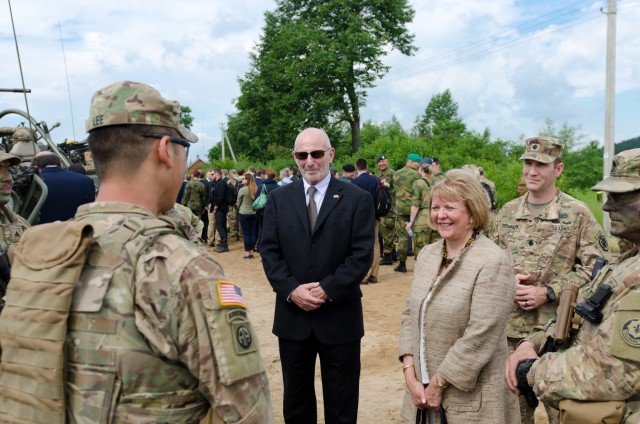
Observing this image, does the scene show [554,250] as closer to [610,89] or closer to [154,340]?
[154,340]

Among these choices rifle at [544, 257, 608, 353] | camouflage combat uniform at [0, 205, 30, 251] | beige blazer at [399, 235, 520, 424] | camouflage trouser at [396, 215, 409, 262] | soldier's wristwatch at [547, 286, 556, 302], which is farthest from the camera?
camouflage trouser at [396, 215, 409, 262]

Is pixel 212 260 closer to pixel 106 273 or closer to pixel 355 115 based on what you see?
pixel 106 273

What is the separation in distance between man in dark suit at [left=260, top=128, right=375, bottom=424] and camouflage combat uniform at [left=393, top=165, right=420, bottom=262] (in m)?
7.05

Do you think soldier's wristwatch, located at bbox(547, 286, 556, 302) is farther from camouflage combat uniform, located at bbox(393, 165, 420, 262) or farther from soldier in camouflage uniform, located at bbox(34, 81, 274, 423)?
camouflage combat uniform, located at bbox(393, 165, 420, 262)

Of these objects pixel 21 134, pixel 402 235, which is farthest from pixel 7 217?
pixel 402 235

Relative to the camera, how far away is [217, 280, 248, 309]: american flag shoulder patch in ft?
5.01

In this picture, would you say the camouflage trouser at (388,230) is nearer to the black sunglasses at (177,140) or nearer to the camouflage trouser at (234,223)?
the camouflage trouser at (234,223)

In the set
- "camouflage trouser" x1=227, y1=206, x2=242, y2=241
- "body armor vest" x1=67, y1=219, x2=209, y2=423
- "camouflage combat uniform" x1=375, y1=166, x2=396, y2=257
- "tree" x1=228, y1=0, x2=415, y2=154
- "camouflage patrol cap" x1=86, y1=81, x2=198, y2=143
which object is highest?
"tree" x1=228, y1=0, x2=415, y2=154

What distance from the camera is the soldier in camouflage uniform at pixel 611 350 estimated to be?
1942 mm

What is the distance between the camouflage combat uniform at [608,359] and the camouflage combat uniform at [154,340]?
1228mm

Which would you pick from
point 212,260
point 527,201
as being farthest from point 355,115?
point 212,260

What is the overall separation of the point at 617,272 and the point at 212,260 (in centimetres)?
161

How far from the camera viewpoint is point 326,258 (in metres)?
3.69

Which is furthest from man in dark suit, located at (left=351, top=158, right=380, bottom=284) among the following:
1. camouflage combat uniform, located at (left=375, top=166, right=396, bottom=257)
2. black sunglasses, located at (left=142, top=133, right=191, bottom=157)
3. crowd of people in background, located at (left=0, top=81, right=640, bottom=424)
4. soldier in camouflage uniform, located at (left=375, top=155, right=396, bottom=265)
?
black sunglasses, located at (left=142, top=133, right=191, bottom=157)
